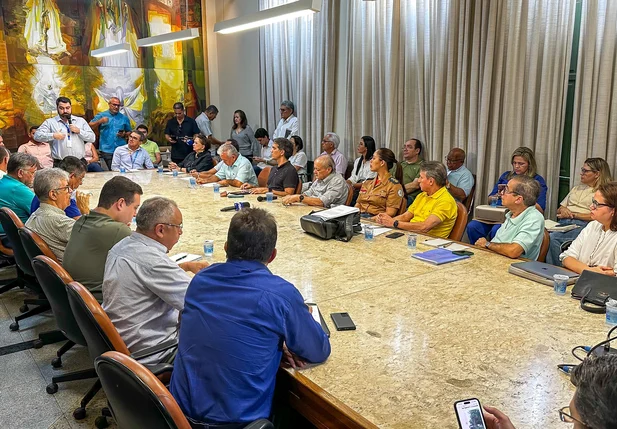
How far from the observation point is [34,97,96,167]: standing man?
24.5 ft

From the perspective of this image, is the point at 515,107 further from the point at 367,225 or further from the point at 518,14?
the point at 367,225

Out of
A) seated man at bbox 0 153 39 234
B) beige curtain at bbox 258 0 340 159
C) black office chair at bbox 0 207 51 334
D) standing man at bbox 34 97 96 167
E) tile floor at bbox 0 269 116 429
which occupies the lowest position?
tile floor at bbox 0 269 116 429

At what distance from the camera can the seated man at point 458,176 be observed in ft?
18.1

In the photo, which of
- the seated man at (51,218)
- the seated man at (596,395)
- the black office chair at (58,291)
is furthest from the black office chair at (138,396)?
the seated man at (51,218)

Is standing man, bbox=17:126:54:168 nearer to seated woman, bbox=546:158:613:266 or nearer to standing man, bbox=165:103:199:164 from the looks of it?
standing man, bbox=165:103:199:164

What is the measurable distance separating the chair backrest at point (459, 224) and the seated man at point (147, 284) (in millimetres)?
2411

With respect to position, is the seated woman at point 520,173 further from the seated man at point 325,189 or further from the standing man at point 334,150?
the standing man at point 334,150

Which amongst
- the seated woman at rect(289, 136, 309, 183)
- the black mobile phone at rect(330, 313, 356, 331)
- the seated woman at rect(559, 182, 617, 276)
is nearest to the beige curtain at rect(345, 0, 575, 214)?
the seated woman at rect(289, 136, 309, 183)

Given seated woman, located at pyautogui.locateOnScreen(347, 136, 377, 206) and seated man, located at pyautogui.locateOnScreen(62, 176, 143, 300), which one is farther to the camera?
seated woman, located at pyautogui.locateOnScreen(347, 136, 377, 206)

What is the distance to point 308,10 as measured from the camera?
4129 mm

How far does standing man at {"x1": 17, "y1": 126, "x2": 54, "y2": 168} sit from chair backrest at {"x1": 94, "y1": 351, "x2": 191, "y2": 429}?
6885 mm

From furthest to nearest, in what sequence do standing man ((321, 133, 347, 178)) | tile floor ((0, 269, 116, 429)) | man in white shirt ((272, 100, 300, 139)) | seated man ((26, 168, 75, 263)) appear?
man in white shirt ((272, 100, 300, 139)), standing man ((321, 133, 347, 178)), seated man ((26, 168, 75, 263)), tile floor ((0, 269, 116, 429))

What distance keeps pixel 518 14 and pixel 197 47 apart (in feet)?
20.7

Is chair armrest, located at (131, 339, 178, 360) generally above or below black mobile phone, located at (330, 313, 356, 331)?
below
